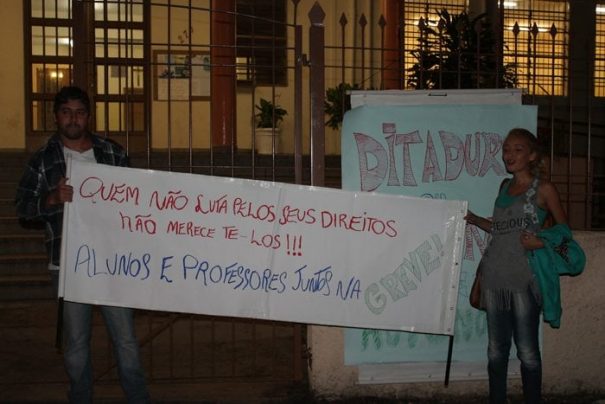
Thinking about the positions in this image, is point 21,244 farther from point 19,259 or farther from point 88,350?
point 88,350

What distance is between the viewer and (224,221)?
431cm

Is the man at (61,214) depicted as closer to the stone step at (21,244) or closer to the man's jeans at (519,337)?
the man's jeans at (519,337)

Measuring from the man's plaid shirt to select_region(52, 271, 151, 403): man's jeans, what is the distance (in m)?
0.35

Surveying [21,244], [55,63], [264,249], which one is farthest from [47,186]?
[55,63]

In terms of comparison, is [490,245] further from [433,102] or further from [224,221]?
[224,221]

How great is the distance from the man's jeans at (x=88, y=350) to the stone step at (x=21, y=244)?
4565 mm

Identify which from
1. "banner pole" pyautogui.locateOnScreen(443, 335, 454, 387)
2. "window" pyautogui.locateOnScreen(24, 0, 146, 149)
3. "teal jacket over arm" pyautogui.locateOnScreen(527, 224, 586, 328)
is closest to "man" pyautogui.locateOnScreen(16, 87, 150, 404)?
"banner pole" pyautogui.locateOnScreen(443, 335, 454, 387)

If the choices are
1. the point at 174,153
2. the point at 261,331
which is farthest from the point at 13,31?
the point at 261,331

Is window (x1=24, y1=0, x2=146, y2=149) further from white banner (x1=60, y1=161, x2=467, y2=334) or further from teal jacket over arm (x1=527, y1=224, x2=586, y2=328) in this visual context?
teal jacket over arm (x1=527, y1=224, x2=586, y2=328)

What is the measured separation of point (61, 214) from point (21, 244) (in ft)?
15.1

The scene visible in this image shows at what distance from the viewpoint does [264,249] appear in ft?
14.2

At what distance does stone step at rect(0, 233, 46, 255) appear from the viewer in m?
8.30

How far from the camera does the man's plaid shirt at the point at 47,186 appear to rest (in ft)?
13.2

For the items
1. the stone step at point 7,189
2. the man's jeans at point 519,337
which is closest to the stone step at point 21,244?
the stone step at point 7,189
